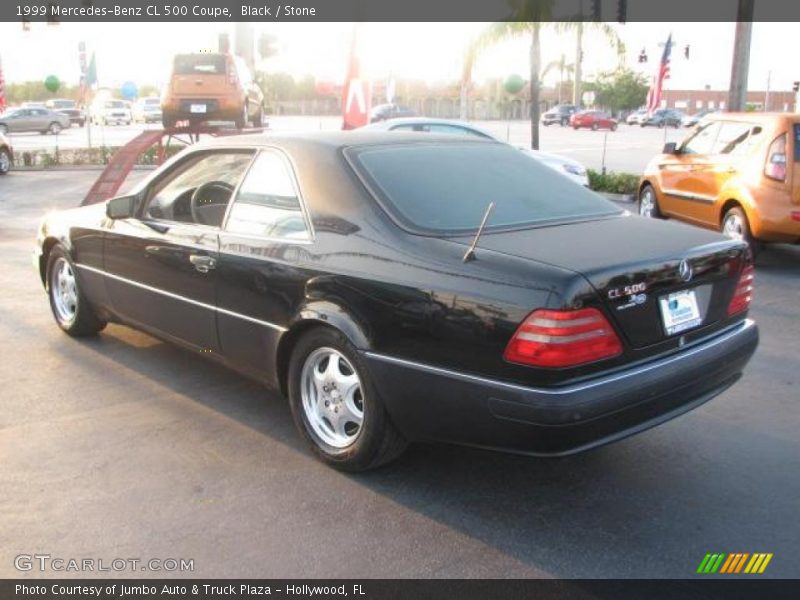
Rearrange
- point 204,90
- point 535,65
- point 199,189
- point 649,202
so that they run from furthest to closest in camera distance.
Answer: point 204,90, point 535,65, point 649,202, point 199,189

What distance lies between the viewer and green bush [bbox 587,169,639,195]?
14.9m

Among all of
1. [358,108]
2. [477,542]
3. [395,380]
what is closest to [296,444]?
[395,380]

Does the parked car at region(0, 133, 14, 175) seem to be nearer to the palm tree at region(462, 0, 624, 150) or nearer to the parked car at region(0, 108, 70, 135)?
the palm tree at region(462, 0, 624, 150)

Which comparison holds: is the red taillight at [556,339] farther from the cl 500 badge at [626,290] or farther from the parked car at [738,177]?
the parked car at [738,177]

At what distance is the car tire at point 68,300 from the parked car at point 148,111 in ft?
162

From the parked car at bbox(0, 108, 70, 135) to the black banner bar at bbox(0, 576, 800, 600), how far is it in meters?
43.5

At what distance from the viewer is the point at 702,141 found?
9.78 m

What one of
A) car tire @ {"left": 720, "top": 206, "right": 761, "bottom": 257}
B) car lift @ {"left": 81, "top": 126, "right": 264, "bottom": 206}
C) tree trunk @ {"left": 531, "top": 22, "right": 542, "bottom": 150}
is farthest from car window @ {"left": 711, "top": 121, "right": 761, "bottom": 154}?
tree trunk @ {"left": 531, "top": 22, "right": 542, "bottom": 150}

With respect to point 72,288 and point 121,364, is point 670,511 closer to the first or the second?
point 121,364

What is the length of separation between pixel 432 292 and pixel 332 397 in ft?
2.78

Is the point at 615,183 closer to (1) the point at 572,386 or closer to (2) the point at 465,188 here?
(2) the point at 465,188

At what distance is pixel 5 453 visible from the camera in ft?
13.4

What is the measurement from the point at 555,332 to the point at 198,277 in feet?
7.23

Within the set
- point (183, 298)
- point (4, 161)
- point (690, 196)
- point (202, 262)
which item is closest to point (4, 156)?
point (4, 161)
